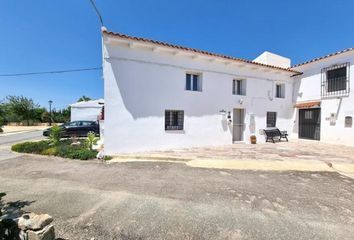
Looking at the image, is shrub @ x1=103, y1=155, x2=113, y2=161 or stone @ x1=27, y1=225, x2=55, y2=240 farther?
shrub @ x1=103, y1=155, x2=113, y2=161

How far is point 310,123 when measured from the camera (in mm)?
12711

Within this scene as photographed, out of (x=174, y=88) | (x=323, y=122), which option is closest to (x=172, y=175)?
(x=174, y=88)

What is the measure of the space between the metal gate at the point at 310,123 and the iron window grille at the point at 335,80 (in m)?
1.34

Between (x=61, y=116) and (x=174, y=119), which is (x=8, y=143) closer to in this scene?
(x=174, y=119)

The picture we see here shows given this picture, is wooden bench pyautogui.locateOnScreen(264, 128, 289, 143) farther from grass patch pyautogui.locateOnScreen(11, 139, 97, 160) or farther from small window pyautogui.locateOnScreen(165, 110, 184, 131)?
grass patch pyautogui.locateOnScreen(11, 139, 97, 160)

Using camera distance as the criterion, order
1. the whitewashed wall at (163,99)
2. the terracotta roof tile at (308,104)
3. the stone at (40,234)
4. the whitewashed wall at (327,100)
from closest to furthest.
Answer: the stone at (40,234) < the whitewashed wall at (163,99) < the whitewashed wall at (327,100) < the terracotta roof tile at (308,104)

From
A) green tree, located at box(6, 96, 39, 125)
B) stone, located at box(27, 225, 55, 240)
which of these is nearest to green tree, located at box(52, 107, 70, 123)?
green tree, located at box(6, 96, 39, 125)

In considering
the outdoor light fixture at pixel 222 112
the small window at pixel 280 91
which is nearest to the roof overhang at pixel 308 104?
the small window at pixel 280 91

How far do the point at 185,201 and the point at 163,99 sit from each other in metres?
6.10

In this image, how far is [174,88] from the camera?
9516 mm

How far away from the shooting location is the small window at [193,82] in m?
10.2

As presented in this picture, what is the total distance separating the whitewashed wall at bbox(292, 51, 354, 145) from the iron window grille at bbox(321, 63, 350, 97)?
0.63 feet

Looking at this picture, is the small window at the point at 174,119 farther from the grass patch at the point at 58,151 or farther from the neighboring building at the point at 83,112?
the neighboring building at the point at 83,112

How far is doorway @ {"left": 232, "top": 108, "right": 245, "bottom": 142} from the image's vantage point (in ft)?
38.6
